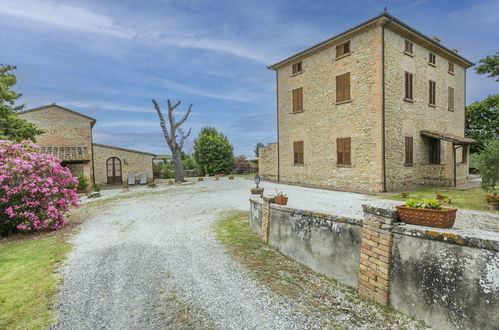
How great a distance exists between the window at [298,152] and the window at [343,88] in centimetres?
426

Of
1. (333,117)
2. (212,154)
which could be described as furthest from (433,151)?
(212,154)

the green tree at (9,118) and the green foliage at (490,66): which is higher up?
the green foliage at (490,66)

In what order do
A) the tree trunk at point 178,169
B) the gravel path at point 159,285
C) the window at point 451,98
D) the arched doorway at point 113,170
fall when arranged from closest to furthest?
the gravel path at point 159,285 → the window at point 451,98 → the arched doorway at point 113,170 → the tree trunk at point 178,169

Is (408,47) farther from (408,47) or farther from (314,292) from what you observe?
(314,292)

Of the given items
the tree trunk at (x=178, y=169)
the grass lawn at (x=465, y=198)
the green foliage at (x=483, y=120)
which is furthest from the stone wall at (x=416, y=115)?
the tree trunk at (x=178, y=169)

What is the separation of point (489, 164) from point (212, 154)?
86.3ft

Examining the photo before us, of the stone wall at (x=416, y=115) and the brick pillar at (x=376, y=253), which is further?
the stone wall at (x=416, y=115)

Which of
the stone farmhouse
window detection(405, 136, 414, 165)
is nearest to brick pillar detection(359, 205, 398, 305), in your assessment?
window detection(405, 136, 414, 165)

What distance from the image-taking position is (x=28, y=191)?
27.4 ft

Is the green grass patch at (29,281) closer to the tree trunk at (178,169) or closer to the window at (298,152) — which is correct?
the window at (298,152)

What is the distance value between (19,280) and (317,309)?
5.54 metres

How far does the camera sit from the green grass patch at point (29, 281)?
3586 mm

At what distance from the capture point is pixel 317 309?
3.68 m

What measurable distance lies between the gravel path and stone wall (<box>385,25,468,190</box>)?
11397 mm
